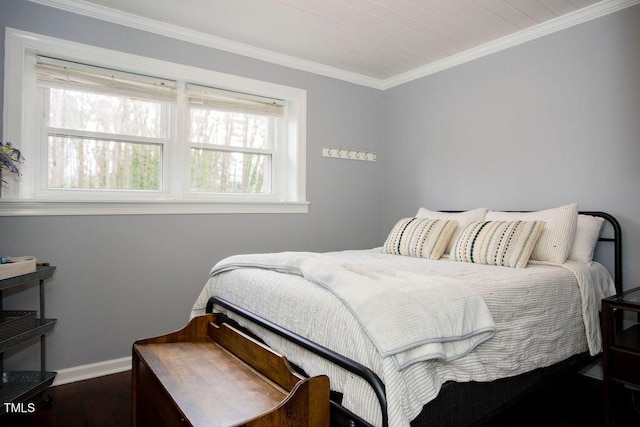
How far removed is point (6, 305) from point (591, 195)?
3.67 meters

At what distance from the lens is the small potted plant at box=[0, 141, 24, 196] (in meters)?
2.13

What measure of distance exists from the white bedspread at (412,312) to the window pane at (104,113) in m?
1.90

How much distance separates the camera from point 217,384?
1.51 m

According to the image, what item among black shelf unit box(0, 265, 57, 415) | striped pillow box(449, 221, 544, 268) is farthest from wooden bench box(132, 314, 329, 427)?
striped pillow box(449, 221, 544, 268)

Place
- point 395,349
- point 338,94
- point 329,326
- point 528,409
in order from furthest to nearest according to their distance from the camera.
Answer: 1. point 338,94
2. point 528,409
3. point 329,326
4. point 395,349

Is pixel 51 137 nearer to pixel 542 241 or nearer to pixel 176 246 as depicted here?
pixel 176 246

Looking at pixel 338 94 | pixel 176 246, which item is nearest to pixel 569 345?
pixel 176 246

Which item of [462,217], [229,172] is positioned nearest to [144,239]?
[229,172]

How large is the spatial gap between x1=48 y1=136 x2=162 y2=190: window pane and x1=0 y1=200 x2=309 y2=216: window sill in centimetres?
20

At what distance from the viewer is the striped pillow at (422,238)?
8.77 ft

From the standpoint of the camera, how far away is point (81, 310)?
2.53 metres

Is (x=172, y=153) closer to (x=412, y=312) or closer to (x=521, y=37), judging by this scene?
(x=412, y=312)

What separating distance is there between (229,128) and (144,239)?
1130 millimetres

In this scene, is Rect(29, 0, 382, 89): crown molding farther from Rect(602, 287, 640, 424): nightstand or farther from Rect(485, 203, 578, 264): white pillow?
Rect(602, 287, 640, 424): nightstand
